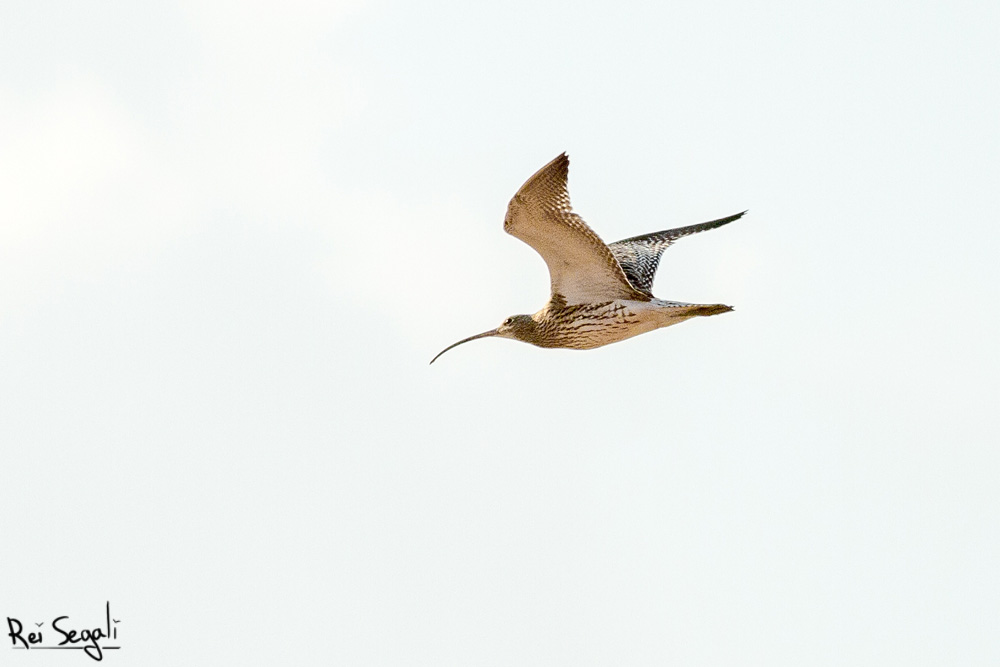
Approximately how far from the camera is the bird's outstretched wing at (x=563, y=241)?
742 inches

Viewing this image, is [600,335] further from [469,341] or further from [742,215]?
[742,215]

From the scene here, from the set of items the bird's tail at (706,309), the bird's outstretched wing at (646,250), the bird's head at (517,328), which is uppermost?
the bird's outstretched wing at (646,250)

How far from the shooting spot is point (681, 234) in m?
24.2

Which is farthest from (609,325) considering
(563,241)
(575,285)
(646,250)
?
(646,250)

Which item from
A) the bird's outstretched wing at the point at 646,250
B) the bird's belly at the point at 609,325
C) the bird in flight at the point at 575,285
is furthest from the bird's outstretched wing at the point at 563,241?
the bird's outstretched wing at the point at 646,250

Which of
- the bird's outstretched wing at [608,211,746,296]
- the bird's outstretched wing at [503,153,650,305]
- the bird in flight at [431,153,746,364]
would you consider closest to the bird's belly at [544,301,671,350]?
the bird in flight at [431,153,746,364]

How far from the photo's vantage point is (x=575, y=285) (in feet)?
68.4

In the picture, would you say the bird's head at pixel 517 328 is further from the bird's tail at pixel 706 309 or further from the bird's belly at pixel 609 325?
the bird's tail at pixel 706 309

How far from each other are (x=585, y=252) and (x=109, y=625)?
26.4 ft

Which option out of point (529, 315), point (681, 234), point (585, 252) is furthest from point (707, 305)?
point (681, 234)

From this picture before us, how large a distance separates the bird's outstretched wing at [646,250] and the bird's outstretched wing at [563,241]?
2.22ft

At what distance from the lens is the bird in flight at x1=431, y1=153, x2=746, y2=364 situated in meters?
19.1

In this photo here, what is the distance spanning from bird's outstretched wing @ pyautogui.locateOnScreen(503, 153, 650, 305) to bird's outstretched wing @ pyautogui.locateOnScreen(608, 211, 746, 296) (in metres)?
0.68

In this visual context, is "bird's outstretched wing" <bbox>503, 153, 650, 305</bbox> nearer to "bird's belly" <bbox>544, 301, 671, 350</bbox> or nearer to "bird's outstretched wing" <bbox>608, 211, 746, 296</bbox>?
"bird's belly" <bbox>544, 301, 671, 350</bbox>
